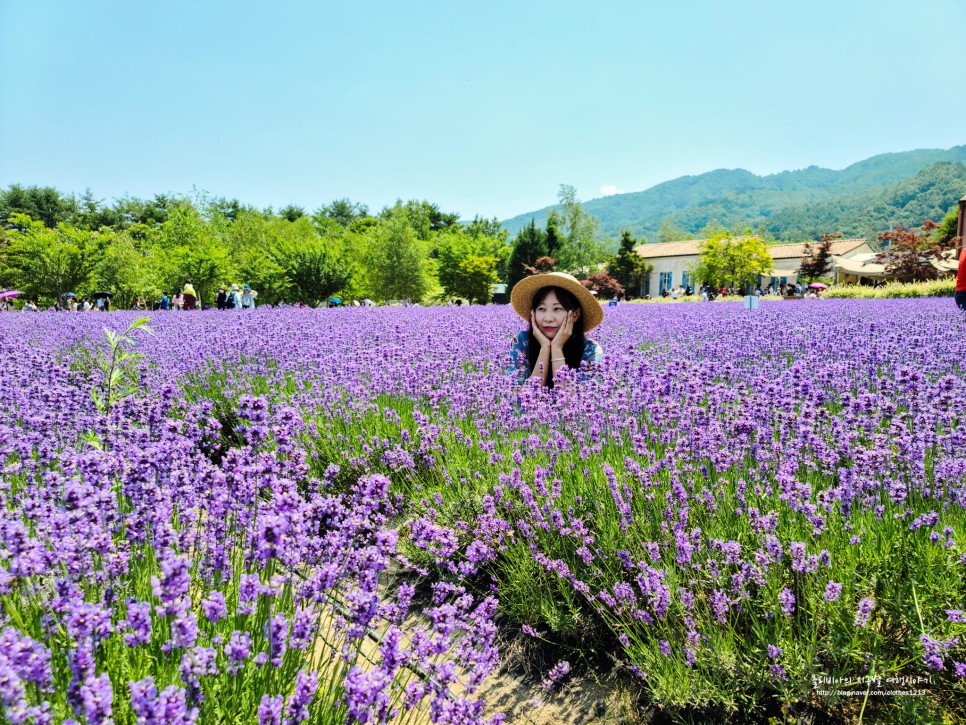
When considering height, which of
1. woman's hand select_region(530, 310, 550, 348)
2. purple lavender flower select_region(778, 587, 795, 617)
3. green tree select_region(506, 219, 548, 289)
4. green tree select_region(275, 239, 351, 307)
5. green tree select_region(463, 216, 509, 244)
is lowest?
purple lavender flower select_region(778, 587, 795, 617)

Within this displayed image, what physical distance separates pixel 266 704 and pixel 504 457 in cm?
182

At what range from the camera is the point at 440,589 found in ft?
5.66

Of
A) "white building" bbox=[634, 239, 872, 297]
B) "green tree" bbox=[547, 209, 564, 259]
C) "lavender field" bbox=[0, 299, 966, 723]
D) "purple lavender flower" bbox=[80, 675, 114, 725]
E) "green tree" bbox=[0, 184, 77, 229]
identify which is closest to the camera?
"purple lavender flower" bbox=[80, 675, 114, 725]

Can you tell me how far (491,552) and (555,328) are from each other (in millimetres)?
2084

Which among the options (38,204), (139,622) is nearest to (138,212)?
(38,204)

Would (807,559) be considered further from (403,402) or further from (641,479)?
(403,402)

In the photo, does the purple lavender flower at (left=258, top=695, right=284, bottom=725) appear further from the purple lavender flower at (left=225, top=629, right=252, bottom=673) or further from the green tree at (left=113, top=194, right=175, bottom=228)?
the green tree at (left=113, top=194, right=175, bottom=228)

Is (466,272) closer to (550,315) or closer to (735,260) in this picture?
Result: (735,260)

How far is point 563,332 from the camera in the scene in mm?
4059

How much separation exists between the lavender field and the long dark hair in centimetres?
38

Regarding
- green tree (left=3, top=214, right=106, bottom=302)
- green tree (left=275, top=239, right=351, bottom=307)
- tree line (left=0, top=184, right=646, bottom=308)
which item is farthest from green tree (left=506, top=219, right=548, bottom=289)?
green tree (left=3, top=214, right=106, bottom=302)

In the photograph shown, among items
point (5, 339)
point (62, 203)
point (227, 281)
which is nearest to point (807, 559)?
point (5, 339)

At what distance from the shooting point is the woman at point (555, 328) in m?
4.06

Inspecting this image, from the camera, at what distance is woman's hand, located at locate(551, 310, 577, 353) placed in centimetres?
405
